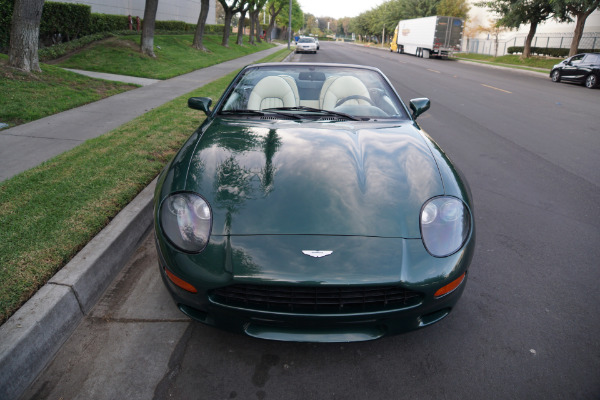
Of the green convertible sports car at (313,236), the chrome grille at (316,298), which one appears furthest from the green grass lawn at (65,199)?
the chrome grille at (316,298)

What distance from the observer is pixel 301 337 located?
2.06 m

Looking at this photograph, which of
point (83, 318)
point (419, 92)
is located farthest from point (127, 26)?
point (83, 318)

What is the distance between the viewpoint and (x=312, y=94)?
4129mm

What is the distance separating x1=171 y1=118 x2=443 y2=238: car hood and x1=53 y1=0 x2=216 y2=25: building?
21.1 meters

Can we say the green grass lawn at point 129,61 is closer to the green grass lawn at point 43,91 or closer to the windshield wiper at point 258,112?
the green grass lawn at point 43,91

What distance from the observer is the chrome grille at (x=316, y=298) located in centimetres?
201

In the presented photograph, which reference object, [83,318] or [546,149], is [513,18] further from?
[83,318]

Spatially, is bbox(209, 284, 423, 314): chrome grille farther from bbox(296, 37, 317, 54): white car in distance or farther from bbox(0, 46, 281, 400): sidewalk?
bbox(296, 37, 317, 54): white car in distance

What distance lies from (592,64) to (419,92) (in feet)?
31.0

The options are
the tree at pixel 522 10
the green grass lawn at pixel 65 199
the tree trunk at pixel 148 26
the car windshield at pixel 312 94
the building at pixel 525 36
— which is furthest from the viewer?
the building at pixel 525 36

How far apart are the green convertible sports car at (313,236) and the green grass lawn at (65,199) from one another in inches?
37.3

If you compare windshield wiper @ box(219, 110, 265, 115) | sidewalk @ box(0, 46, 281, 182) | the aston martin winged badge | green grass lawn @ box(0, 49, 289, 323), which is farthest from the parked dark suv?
the aston martin winged badge

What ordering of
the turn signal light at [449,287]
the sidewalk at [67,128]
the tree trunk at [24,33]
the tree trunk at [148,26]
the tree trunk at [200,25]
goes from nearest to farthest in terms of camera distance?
the turn signal light at [449,287] < the sidewalk at [67,128] < the tree trunk at [24,33] < the tree trunk at [148,26] < the tree trunk at [200,25]

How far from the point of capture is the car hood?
220 cm
